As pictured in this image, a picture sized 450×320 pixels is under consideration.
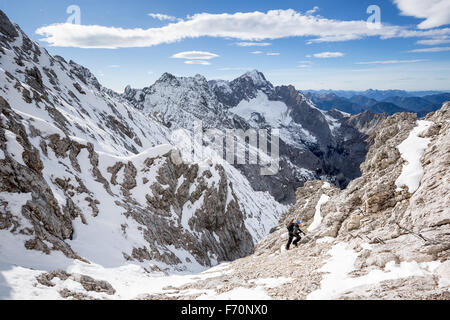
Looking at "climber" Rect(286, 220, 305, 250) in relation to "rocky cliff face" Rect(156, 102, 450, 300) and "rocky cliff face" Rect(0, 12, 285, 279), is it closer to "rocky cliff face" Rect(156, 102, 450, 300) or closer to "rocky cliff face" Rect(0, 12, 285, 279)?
"rocky cliff face" Rect(156, 102, 450, 300)

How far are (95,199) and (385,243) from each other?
28.7m

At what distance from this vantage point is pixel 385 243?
1145 cm

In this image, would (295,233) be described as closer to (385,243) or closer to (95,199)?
(385,243)

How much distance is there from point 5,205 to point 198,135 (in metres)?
163

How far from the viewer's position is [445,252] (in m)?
9.20

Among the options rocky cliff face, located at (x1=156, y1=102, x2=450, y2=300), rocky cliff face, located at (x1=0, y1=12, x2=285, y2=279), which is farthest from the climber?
rocky cliff face, located at (x1=0, y1=12, x2=285, y2=279)

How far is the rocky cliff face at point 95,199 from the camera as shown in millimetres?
18391

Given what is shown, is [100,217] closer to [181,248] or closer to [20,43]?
[181,248]

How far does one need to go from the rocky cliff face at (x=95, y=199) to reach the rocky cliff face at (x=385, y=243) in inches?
482

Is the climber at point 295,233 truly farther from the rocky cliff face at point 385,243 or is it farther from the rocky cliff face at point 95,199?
the rocky cliff face at point 95,199

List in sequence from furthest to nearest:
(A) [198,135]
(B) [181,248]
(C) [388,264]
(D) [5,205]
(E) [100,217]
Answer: (A) [198,135] → (B) [181,248] → (E) [100,217] → (D) [5,205] → (C) [388,264]

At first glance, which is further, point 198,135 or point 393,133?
point 198,135
